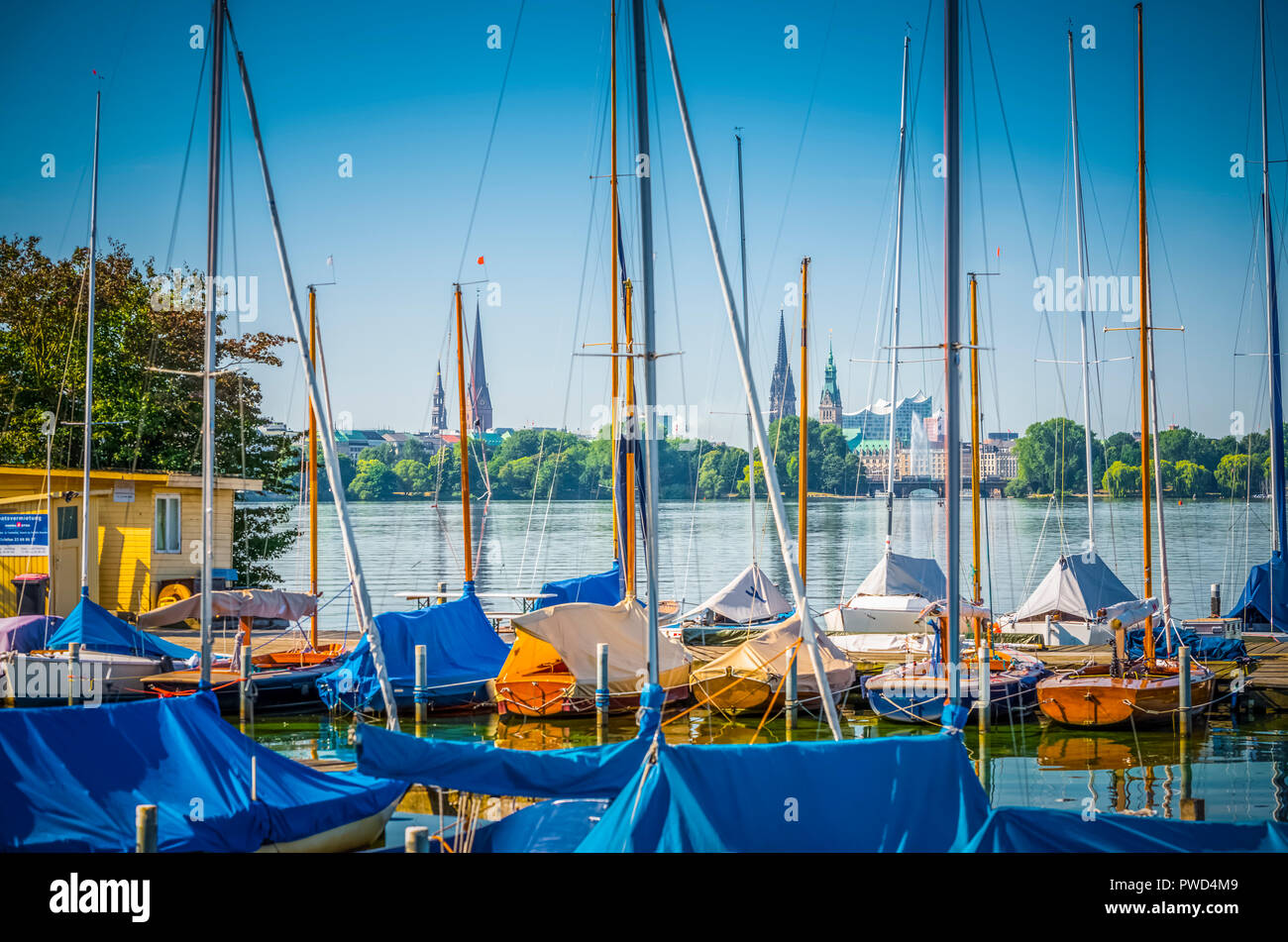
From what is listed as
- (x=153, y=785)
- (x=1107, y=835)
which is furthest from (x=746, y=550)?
(x=1107, y=835)

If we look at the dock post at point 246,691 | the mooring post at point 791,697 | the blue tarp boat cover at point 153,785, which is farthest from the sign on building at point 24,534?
the mooring post at point 791,697

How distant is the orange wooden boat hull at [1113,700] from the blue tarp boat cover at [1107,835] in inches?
451

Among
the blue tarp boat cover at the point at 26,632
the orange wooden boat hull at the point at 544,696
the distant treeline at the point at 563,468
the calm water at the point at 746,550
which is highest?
the distant treeline at the point at 563,468

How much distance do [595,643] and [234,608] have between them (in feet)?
26.9

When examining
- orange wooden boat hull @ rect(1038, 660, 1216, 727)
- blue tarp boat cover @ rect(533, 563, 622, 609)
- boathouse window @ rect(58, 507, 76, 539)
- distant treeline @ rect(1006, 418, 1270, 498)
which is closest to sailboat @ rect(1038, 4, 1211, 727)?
orange wooden boat hull @ rect(1038, 660, 1216, 727)

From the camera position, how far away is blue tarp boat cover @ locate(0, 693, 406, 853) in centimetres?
948

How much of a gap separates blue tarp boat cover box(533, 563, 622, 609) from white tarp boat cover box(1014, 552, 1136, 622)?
9780 millimetres

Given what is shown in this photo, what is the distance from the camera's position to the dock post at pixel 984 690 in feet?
57.9

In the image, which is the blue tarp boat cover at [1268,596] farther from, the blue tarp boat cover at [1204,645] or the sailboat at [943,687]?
the sailboat at [943,687]
